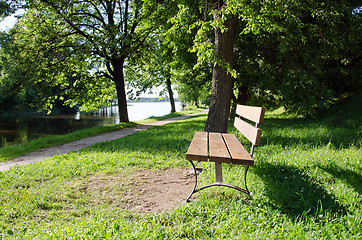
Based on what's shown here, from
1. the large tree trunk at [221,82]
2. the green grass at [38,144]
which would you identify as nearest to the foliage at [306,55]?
the large tree trunk at [221,82]

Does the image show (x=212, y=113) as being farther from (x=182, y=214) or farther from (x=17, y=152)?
(x=17, y=152)

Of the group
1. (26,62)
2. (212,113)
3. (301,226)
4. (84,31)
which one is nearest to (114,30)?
(84,31)

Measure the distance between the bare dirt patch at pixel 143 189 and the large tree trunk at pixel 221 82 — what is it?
71.5 inches

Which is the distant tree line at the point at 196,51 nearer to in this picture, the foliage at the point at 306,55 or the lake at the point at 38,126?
the foliage at the point at 306,55

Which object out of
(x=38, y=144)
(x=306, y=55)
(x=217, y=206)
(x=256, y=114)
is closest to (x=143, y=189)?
(x=217, y=206)

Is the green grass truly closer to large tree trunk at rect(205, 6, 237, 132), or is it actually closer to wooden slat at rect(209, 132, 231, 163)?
large tree trunk at rect(205, 6, 237, 132)

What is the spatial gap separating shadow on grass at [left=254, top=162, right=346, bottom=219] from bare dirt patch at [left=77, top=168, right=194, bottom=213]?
1.15 m

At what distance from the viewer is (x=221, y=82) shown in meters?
5.68

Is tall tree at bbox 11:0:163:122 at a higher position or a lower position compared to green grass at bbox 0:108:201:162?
higher

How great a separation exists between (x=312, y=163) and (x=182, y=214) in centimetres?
240

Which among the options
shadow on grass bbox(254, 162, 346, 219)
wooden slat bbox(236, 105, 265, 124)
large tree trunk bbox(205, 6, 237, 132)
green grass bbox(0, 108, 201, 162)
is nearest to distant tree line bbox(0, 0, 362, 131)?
large tree trunk bbox(205, 6, 237, 132)

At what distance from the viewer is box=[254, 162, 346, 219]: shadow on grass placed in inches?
100

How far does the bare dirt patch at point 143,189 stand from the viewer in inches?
123

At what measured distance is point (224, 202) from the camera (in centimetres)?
286
